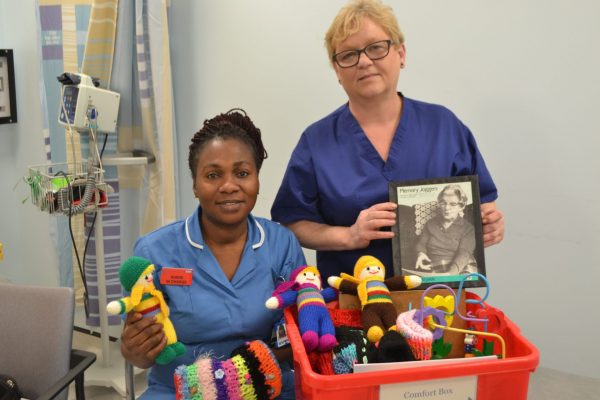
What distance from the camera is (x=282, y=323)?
4.28ft

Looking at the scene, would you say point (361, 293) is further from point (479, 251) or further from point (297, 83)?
point (297, 83)

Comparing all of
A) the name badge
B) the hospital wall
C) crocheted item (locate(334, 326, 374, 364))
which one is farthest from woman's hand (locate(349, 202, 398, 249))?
the hospital wall

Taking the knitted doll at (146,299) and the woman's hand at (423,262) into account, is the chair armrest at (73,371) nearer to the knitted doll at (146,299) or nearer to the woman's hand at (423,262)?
the knitted doll at (146,299)

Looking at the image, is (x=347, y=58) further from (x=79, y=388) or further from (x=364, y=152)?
(x=79, y=388)

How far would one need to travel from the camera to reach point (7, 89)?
2.93m

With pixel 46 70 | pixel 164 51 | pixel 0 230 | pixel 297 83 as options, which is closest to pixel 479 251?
pixel 297 83

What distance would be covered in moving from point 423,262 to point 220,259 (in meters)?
0.49

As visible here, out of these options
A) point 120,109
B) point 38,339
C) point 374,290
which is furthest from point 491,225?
point 120,109

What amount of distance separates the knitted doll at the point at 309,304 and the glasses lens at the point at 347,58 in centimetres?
54

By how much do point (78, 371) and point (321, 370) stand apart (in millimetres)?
673

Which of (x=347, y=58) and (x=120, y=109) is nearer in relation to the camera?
(x=347, y=58)

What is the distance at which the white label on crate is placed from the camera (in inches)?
35.5

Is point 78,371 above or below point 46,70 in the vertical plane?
below

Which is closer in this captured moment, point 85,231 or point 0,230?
point 85,231
